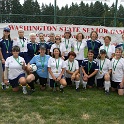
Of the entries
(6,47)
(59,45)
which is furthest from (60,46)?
(6,47)

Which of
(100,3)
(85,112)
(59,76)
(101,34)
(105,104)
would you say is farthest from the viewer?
(100,3)

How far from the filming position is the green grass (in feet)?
16.7

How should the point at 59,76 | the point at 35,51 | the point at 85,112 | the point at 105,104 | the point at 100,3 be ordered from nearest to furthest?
the point at 85,112 → the point at 105,104 → the point at 59,76 → the point at 35,51 → the point at 100,3

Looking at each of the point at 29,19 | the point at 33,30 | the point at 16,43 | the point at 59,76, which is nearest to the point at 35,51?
the point at 16,43

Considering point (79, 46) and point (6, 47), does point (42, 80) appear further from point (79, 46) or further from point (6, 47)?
point (79, 46)

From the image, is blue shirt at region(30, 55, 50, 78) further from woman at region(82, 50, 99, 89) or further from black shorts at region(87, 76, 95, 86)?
black shorts at region(87, 76, 95, 86)

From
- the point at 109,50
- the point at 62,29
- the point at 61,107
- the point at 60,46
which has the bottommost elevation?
the point at 61,107

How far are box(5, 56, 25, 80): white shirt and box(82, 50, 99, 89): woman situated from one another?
1.76 metres

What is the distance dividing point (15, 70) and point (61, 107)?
1.78 metres

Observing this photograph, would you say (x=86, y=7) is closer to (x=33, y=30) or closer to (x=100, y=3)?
(x=100, y=3)

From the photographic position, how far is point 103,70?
734 cm

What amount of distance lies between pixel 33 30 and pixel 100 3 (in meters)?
3.35

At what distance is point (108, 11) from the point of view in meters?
12.1

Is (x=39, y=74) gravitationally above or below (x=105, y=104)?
above
